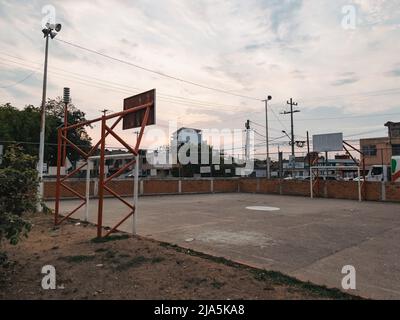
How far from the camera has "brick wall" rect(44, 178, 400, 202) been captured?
63.0 feet

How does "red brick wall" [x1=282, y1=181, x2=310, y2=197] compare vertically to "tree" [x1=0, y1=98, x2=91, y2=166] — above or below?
below

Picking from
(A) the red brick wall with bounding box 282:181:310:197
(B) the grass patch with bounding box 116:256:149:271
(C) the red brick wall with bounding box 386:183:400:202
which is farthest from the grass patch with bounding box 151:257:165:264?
(A) the red brick wall with bounding box 282:181:310:197

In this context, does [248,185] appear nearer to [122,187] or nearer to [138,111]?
[122,187]

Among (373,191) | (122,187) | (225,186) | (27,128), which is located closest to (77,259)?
(122,187)

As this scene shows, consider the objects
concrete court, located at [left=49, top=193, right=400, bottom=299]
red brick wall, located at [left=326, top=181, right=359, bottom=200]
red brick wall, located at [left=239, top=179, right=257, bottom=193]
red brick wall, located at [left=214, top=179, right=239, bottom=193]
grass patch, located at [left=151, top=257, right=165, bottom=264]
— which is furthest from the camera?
red brick wall, located at [left=214, top=179, right=239, bottom=193]

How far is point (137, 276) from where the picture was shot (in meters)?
4.99

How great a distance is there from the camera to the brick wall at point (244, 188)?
63.0 ft

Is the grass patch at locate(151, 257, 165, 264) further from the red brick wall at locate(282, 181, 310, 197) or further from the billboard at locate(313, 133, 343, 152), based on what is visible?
the red brick wall at locate(282, 181, 310, 197)

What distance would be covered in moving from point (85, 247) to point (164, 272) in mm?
2562

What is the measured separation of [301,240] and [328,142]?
16.0 metres

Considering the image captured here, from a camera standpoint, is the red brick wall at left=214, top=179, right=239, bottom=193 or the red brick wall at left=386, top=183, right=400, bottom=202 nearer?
the red brick wall at left=386, top=183, right=400, bottom=202

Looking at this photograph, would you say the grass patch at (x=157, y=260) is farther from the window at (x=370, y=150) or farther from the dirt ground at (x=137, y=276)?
the window at (x=370, y=150)

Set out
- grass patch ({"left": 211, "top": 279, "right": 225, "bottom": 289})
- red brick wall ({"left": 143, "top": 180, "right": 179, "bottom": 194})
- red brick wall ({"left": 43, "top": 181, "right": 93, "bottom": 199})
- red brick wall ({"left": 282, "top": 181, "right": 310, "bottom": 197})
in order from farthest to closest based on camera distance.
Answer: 1. red brick wall ({"left": 143, "top": 180, "right": 179, "bottom": 194})
2. red brick wall ({"left": 282, "top": 181, "right": 310, "bottom": 197})
3. red brick wall ({"left": 43, "top": 181, "right": 93, "bottom": 199})
4. grass patch ({"left": 211, "top": 279, "right": 225, "bottom": 289})

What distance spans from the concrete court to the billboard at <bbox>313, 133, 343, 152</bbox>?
952 centimetres
